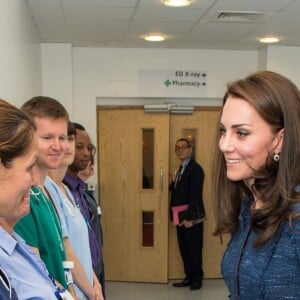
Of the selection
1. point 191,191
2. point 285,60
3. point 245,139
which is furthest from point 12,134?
point 285,60

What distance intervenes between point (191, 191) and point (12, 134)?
324 centimetres

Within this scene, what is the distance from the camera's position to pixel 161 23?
311 cm

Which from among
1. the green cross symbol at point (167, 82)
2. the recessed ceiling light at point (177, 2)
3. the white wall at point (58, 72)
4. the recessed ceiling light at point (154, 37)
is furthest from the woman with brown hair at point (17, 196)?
the green cross symbol at point (167, 82)

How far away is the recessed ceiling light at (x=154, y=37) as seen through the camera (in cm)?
351

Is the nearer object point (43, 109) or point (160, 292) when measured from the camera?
point (43, 109)

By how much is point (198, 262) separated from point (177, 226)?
44 centimetres

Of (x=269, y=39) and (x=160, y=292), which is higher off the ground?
(x=269, y=39)

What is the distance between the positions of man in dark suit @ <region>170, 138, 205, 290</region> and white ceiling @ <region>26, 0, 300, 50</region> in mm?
1147

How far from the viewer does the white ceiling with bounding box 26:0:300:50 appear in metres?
2.65

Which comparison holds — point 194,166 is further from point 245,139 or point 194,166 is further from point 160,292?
point 245,139

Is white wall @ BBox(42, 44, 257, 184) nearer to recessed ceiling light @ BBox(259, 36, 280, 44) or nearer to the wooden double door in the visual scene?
the wooden double door

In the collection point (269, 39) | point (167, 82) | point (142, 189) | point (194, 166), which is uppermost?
point (269, 39)

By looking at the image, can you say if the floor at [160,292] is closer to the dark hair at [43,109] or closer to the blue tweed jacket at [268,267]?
the dark hair at [43,109]

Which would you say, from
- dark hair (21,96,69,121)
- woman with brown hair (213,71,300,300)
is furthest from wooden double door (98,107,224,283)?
woman with brown hair (213,71,300,300)
